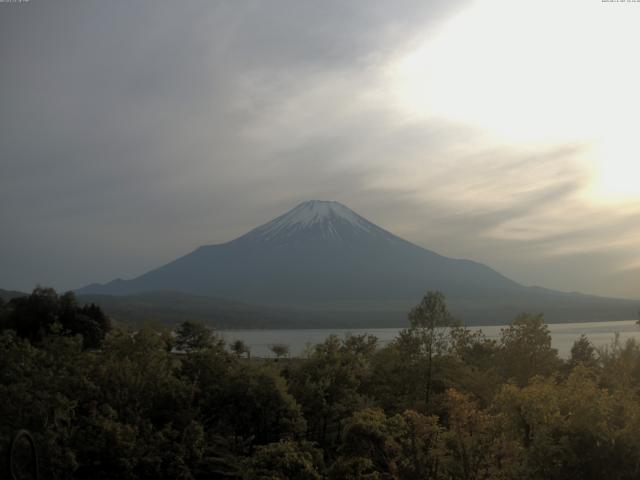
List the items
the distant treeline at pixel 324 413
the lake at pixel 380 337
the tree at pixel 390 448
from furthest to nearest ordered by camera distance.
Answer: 1. the lake at pixel 380 337
2. the tree at pixel 390 448
3. the distant treeline at pixel 324 413

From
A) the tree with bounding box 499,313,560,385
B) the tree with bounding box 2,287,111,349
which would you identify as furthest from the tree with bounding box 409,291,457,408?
the tree with bounding box 2,287,111,349

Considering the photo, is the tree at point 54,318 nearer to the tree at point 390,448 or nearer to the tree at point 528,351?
the tree at point 528,351

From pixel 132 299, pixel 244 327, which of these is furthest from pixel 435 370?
pixel 132 299

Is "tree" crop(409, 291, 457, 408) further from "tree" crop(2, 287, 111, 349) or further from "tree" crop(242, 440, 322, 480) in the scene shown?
"tree" crop(2, 287, 111, 349)

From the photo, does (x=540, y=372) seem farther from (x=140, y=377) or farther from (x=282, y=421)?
(x=140, y=377)

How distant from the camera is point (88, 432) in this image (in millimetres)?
16062

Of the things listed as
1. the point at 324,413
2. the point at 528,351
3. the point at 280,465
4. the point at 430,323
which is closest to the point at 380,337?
the point at 528,351

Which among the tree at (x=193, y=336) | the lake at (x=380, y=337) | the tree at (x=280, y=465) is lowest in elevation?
the lake at (x=380, y=337)

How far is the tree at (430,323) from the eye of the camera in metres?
22.1

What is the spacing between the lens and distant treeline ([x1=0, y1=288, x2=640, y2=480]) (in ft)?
42.4

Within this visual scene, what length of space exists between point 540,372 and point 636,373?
16.0 ft

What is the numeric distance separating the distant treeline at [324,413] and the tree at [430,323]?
44 millimetres

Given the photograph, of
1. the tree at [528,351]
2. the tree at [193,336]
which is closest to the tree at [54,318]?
the tree at [193,336]

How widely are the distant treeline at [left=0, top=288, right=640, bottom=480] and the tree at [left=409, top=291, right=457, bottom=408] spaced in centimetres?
4
